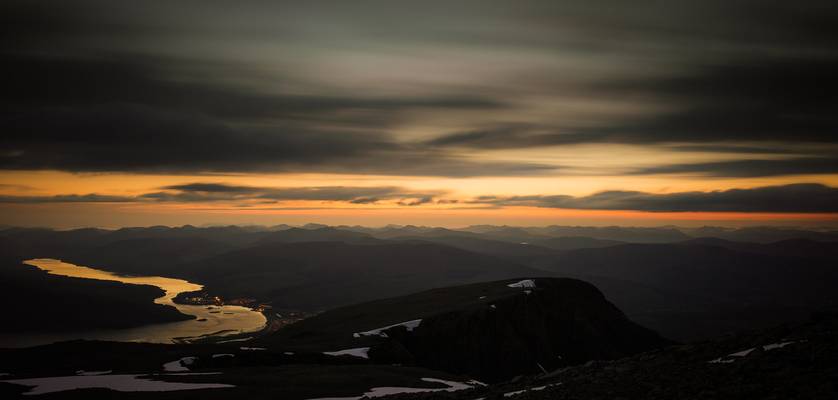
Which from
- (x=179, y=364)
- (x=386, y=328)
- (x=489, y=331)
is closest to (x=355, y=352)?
(x=179, y=364)

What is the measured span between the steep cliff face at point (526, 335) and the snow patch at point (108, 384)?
166 feet

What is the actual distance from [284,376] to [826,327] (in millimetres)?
48910

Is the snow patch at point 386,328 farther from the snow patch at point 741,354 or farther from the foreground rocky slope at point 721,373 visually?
the snow patch at point 741,354

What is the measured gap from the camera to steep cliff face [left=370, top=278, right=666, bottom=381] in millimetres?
120500

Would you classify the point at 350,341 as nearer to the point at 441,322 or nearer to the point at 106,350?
the point at 441,322

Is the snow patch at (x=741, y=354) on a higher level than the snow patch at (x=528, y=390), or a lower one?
higher

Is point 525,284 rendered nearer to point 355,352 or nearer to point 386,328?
point 386,328

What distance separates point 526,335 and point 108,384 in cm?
10314

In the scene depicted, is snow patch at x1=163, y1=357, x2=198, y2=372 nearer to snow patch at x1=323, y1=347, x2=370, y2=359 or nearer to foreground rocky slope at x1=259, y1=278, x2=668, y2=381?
snow patch at x1=323, y1=347, x2=370, y2=359

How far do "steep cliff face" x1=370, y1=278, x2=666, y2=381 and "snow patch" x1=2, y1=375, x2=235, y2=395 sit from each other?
50.5 metres

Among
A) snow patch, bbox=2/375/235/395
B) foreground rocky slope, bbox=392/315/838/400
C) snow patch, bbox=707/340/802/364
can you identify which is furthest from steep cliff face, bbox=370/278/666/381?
snow patch, bbox=707/340/802/364

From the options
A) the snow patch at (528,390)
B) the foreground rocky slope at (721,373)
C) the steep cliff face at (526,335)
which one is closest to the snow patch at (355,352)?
the steep cliff face at (526,335)

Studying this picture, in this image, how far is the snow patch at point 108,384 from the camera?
47812 mm

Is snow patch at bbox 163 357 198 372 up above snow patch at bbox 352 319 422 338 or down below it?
above
